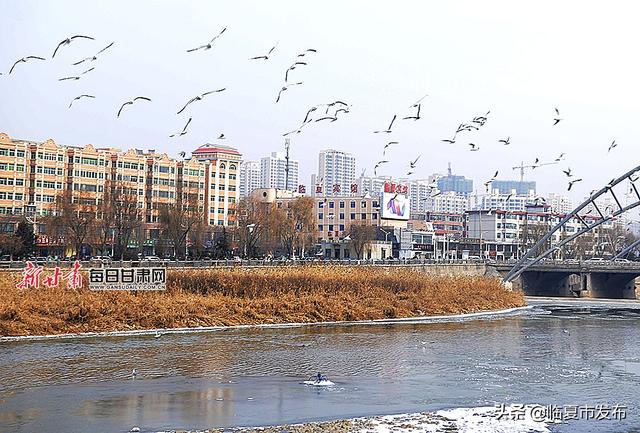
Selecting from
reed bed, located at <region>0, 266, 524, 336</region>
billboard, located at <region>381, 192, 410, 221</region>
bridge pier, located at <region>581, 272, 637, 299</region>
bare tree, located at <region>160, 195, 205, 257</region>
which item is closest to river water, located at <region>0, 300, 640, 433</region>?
reed bed, located at <region>0, 266, 524, 336</region>

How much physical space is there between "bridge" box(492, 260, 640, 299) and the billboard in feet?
90.4

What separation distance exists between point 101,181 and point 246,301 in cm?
4981

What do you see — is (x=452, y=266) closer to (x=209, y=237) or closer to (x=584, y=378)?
(x=209, y=237)

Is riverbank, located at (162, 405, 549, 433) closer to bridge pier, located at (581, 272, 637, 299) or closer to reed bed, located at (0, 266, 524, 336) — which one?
reed bed, located at (0, 266, 524, 336)

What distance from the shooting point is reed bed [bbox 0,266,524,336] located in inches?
1330

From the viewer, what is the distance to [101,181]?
85250mm

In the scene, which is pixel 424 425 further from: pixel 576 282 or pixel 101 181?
pixel 101 181

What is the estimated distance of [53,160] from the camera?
81688 millimetres

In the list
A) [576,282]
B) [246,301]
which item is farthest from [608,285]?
[246,301]

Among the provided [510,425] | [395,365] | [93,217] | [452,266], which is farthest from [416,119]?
[93,217]

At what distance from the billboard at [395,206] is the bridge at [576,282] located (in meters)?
27.6

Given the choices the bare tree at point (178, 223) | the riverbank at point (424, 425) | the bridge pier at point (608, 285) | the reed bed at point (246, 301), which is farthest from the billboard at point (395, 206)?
the riverbank at point (424, 425)

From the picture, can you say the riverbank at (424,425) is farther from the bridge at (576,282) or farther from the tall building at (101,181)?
the tall building at (101,181)

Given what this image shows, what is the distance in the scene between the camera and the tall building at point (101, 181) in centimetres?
7856
